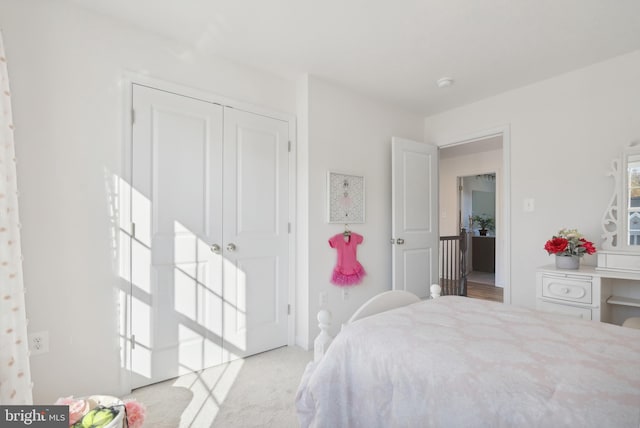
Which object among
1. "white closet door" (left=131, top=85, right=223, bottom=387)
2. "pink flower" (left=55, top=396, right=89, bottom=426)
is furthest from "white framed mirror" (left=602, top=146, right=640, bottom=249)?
"pink flower" (left=55, top=396, right=89, bottom=426)

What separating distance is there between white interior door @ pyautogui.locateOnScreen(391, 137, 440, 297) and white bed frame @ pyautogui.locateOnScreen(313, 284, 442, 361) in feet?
4.71

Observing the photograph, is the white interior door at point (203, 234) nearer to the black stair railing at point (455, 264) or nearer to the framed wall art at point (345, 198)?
the framed wall art at point (345, 198)

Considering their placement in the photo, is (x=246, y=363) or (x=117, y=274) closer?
(x=117, y=274)

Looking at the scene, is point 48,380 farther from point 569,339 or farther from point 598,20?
point 598,20

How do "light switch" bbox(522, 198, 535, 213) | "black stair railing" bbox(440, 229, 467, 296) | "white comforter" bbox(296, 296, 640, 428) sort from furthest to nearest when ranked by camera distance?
"black stair railing" bbox(440, 229, 467, 296)
"light switch" bbox(522, 198, 535, 213)
"white comforter" bbox(296, 296, 640, 428)

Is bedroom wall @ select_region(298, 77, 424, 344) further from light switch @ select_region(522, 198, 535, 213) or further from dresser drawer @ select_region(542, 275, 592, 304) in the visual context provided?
dresser drawer @ select_region(542, 275, 592, 304)

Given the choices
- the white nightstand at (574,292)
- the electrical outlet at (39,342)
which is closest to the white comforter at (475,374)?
the white nightstand at (574,292)

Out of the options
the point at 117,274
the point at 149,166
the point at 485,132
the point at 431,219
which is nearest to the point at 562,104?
the point at 485,132

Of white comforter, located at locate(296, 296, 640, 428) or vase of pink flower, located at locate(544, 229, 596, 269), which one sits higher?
vase of pink flower, located at locate(544, 229, 596, 269)

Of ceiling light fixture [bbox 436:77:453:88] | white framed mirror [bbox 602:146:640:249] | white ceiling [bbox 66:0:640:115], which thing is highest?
white ceiling [bbox 66:0:640:115]

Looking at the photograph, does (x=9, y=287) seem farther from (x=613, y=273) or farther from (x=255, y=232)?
(x=613, y=273)

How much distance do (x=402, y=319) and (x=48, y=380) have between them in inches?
80.2

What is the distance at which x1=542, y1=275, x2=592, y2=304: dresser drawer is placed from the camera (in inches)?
89.3

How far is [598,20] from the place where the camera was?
204 centimetres
